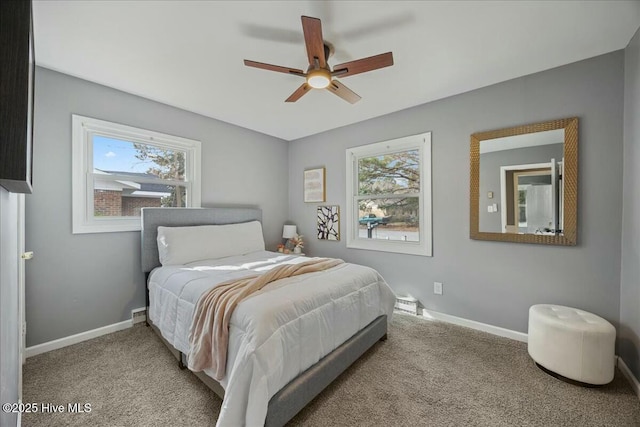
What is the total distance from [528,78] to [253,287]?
3183 millimetres

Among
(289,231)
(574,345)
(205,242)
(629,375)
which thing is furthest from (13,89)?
(629,375)

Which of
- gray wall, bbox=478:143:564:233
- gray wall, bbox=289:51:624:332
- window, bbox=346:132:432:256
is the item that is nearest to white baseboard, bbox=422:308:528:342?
gray wall, bbox=289:51:624:332

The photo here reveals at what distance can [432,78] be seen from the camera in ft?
8.20

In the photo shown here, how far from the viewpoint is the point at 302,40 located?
1965mm

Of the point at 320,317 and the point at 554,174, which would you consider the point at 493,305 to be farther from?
the point at 320,317

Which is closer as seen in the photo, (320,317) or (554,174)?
(320,317)

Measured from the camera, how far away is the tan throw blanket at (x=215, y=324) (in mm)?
1474

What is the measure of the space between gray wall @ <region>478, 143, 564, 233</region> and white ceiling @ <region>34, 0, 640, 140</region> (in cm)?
75

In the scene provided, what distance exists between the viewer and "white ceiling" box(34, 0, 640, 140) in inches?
65.2

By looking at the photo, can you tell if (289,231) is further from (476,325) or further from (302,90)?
(476,325)

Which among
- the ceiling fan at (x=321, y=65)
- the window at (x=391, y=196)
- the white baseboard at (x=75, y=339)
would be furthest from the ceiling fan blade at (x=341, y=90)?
the white baseboard at (x=75, y=339)

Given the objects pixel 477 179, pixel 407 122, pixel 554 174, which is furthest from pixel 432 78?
pixel 554 174

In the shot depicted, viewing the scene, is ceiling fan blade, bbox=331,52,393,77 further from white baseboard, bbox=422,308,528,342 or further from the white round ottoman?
white baseboard, bbox=422,308,528,342

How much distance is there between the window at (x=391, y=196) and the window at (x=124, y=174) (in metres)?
2.27
